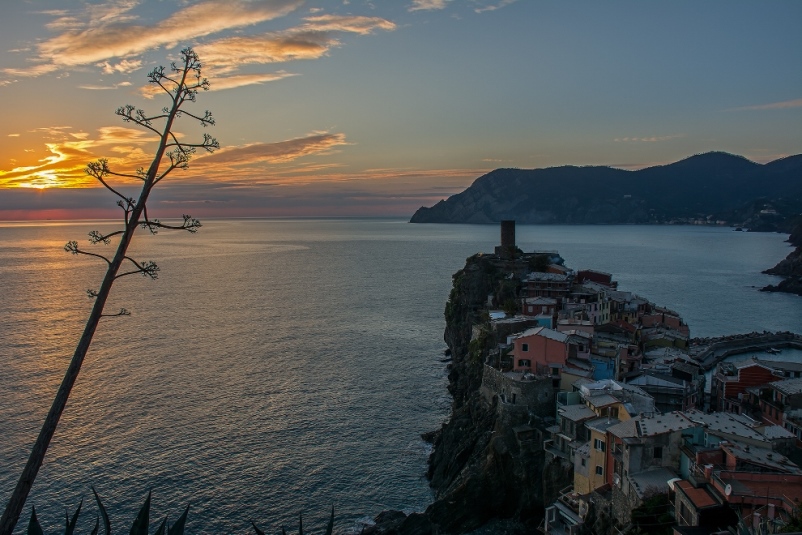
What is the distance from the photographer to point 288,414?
43.8 meters

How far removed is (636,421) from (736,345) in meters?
44.3

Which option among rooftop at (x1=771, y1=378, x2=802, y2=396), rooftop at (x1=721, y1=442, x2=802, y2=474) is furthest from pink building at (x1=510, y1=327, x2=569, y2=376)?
rooftop at (x1=721, y1=442, x2=802, y2=474)

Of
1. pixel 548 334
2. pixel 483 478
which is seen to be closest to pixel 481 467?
pixel 483 478

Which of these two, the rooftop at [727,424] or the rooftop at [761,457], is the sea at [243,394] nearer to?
the rooftop at [727,424]

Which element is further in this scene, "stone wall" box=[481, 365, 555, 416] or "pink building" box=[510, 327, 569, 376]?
"pink building" box=[510, 327, 569, 376]

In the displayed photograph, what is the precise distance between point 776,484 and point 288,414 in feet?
106

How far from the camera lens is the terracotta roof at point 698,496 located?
17812 millimetres

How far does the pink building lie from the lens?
33688 mm

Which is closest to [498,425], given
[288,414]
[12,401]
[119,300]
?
[288,414]

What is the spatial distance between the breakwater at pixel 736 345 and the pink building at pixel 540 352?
85.8 feet

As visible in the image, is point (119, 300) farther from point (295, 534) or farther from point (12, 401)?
point (295, 534)

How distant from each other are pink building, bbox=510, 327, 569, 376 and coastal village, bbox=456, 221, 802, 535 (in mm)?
57

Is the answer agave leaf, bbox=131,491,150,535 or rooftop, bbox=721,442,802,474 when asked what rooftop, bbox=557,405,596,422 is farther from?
agave leaf, bbox=131,491,150,535

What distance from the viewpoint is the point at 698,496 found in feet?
59.8
